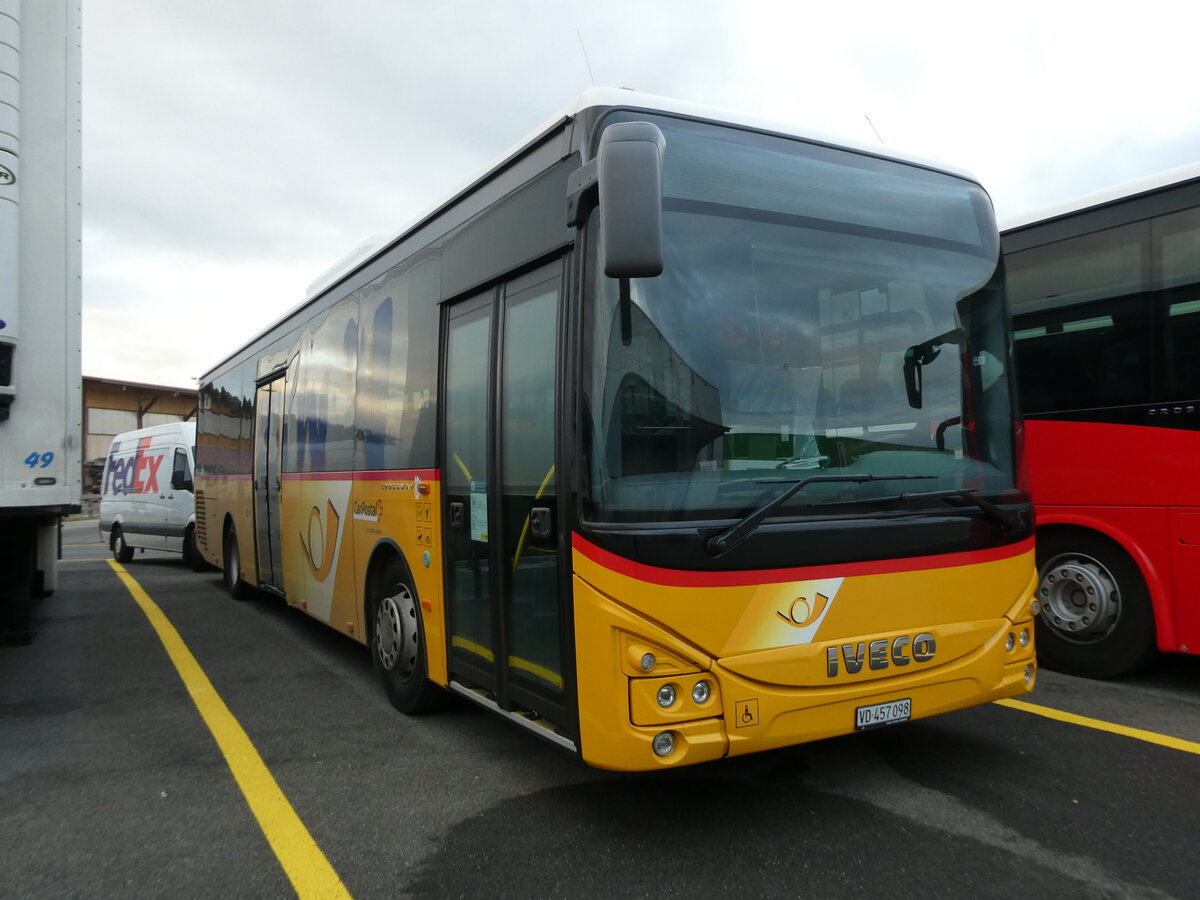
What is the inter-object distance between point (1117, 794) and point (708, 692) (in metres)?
2.09

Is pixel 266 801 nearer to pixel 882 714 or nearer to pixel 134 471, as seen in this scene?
pixel 882 714

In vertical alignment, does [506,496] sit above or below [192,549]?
above

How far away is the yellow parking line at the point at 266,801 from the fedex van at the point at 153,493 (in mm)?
8559

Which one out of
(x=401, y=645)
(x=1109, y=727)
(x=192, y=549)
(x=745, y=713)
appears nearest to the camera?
(x=745, y=713)

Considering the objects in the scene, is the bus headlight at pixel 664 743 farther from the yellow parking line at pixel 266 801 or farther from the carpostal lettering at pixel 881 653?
the yellow parking line at pixel 266 801

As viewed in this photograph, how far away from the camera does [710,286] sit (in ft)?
11.7

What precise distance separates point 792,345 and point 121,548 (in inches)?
667

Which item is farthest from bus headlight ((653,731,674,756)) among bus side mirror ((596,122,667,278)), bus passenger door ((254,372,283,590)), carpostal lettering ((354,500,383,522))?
bus passenger door ((254,372,283,590))

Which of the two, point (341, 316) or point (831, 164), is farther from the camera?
point (341, 316)

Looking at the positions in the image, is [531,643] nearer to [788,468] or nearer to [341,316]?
[788,468]

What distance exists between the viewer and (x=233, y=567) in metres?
10.9

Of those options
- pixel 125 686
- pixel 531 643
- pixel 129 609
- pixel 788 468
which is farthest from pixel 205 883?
pixel 129 609

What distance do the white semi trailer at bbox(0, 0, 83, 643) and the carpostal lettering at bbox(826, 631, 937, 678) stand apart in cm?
459

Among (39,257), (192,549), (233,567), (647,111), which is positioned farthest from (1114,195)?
(192,549)
